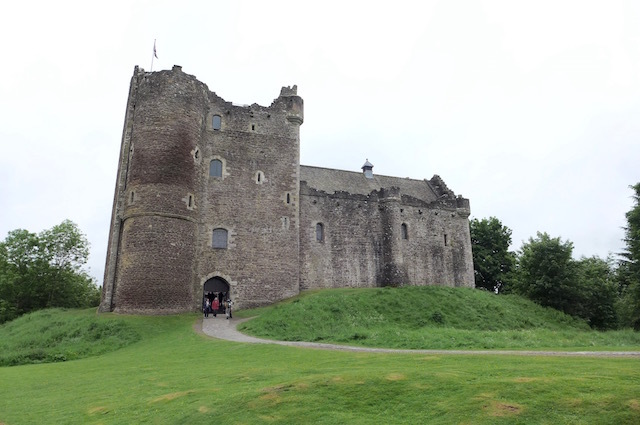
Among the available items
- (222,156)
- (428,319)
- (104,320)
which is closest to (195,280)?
(104,320)

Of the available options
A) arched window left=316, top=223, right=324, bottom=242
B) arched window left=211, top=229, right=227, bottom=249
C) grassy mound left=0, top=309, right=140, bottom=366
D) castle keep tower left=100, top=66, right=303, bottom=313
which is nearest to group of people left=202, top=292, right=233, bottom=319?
castle keep tower left=100, top=66, right=303, bottom=313

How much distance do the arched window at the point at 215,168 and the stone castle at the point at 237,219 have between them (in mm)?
77

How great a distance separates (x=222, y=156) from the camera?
35562 mm

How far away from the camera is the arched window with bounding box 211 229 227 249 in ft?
111

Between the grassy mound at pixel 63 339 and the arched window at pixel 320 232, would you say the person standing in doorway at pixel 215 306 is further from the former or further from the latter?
the arched window at pixel 320 232

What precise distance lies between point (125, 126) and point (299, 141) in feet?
45.1

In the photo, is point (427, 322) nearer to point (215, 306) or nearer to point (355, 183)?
point (215, 306)

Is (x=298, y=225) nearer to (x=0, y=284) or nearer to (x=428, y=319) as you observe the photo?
(x=428, y=319)

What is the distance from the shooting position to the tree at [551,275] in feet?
126

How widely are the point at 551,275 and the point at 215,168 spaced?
29664mm

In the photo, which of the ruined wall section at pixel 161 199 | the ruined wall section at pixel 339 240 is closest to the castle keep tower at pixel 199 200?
the ruined wall section at pixel 161 199

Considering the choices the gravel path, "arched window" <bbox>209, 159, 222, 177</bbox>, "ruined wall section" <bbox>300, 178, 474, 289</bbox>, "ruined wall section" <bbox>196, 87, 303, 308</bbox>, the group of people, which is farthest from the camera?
"ruined wall section" <bbox>300, 178, 474, 289</bbox>

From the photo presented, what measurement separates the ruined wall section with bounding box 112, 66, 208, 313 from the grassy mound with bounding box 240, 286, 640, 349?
6.06m

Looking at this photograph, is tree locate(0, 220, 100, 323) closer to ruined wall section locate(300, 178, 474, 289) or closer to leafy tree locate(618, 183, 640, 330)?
ruined wall section locate(300, 178, 474, 289)
